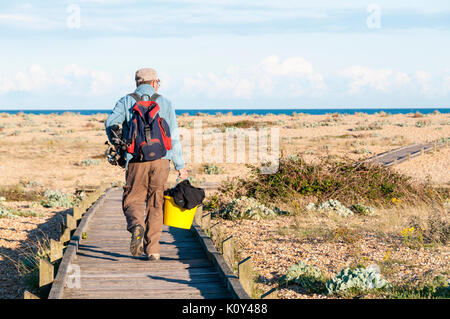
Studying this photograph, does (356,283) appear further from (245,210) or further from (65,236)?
(245,210)

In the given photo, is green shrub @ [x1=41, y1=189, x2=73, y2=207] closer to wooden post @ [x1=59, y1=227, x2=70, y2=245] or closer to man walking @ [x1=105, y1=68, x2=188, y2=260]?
wooden post @ [x1=59, y1=227, x2=70, y2=245]

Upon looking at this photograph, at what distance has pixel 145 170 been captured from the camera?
5988 mm

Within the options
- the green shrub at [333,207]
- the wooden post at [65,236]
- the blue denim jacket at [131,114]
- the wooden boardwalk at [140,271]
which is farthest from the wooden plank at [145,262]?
the green shrub at [333,207]

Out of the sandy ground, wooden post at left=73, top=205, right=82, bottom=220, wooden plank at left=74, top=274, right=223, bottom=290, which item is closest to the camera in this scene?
wooden plank at left=74, top=274, right=223, bottom=290

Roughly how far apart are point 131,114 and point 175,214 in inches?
50.2

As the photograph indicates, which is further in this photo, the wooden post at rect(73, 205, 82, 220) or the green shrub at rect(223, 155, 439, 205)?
the green shrub at rect(223, 155, 439, 205)

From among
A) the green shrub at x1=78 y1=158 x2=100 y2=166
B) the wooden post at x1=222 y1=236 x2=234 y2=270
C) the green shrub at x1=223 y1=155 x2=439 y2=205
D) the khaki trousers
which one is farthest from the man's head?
the green shrub at x1=78 y1=158 x2=100 y2=166

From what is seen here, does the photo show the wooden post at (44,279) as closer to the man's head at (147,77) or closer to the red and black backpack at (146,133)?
the red and black backpack at (146,133)

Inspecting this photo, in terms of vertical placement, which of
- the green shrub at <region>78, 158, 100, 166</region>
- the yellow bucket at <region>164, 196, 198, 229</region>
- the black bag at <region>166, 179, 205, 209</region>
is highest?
the black bag at <region>166, 179, 205, 209</region>

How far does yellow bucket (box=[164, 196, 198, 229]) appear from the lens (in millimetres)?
6180

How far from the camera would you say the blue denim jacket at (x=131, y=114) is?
19.6ft

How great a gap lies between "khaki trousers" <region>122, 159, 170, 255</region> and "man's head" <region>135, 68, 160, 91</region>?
3.08 feet
